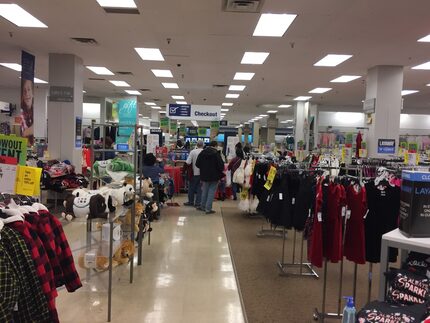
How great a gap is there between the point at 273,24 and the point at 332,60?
2991 mm

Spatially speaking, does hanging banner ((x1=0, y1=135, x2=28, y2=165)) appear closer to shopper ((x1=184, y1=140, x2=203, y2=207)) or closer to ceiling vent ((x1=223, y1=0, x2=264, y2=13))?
ceiling vent ((x1=223, y1=0, x2=264, y2=13))

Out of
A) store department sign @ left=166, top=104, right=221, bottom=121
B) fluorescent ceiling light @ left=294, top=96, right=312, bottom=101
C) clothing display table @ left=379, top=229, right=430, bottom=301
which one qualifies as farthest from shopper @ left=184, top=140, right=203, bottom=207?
fluorescent ceiling light @ left=294, top=96, right=312, bottom=101

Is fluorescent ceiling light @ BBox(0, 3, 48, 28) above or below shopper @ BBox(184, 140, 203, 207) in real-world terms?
above

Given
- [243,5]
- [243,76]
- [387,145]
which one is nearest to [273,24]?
[243,5]

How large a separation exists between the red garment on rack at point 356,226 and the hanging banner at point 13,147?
2.48 metres

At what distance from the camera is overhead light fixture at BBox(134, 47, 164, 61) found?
8.33 meters

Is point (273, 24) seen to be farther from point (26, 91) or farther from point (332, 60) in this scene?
point (26, 91)

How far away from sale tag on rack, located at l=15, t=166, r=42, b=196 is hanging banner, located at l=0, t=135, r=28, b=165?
0.63 ft

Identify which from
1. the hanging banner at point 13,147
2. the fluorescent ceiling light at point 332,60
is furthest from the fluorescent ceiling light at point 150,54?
the hanging banner at point 13,147

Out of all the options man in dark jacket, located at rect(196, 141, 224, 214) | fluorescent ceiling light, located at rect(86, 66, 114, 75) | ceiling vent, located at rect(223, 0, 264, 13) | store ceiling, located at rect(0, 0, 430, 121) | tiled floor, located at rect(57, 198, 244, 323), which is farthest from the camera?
fluorescent ceiling light, located at rect(86, 66, 114, 75)

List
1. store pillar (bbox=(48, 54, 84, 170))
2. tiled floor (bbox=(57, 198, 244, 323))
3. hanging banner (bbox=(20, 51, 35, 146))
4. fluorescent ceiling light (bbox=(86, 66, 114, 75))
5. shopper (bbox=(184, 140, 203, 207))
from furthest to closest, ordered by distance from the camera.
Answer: fluorescent ceiling light (bbox=(86, 66, 114, 75)) → store pillar (bbox=(48, 54, 84, 170)) → shopper (bbox=(184, 140, 203, 207)) → hanging banner (bbox=(20, 51, 35, 146)) → tiled floor (bbox=(57, 198, 244, 323))

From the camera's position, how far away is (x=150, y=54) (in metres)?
8.73

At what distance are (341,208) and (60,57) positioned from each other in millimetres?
7897

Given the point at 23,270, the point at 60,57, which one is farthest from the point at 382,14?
the point at 60,57
